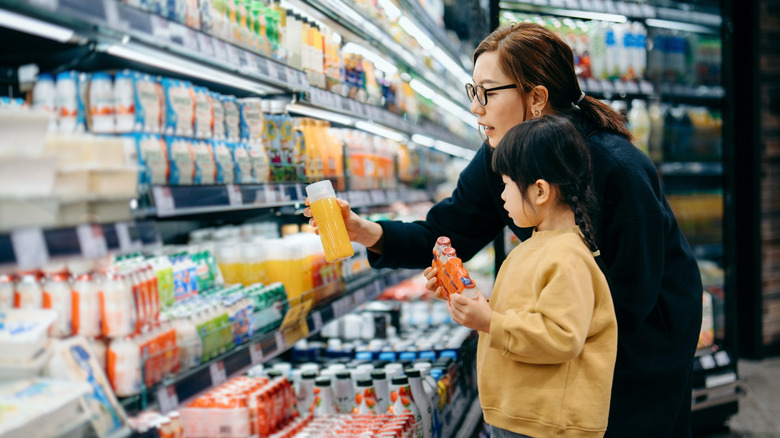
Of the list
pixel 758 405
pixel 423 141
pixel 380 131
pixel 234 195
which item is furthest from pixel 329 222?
pixel 758 405

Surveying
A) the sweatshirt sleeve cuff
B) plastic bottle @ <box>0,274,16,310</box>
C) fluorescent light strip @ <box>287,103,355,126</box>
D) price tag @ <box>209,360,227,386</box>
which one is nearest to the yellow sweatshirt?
the sweatshirt sleeve cuff

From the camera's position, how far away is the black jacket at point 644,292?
1.50m

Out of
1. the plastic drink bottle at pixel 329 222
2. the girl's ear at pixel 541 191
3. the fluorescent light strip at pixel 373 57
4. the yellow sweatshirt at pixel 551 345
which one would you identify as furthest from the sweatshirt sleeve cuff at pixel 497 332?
the fluorescent light strip at pixel 373 57

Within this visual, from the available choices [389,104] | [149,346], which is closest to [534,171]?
[149,346]

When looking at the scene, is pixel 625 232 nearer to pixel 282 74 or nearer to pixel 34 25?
pixel 282 74

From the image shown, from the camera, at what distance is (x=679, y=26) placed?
4125 mm

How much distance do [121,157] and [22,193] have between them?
22cm

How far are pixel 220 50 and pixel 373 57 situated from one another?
6.20ft

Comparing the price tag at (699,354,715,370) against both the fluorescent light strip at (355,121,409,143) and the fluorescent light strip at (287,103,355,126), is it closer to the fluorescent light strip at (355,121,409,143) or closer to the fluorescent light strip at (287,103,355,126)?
the fluorescent light strip at (355,121,409,143)

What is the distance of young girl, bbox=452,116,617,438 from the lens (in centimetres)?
129

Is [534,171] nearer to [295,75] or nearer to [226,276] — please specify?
[295,75]

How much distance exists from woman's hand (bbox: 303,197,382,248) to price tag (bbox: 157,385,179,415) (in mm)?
550

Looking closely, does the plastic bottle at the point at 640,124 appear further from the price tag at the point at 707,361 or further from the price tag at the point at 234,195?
the price tag at the point at 234,195

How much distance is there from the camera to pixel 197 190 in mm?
1516
